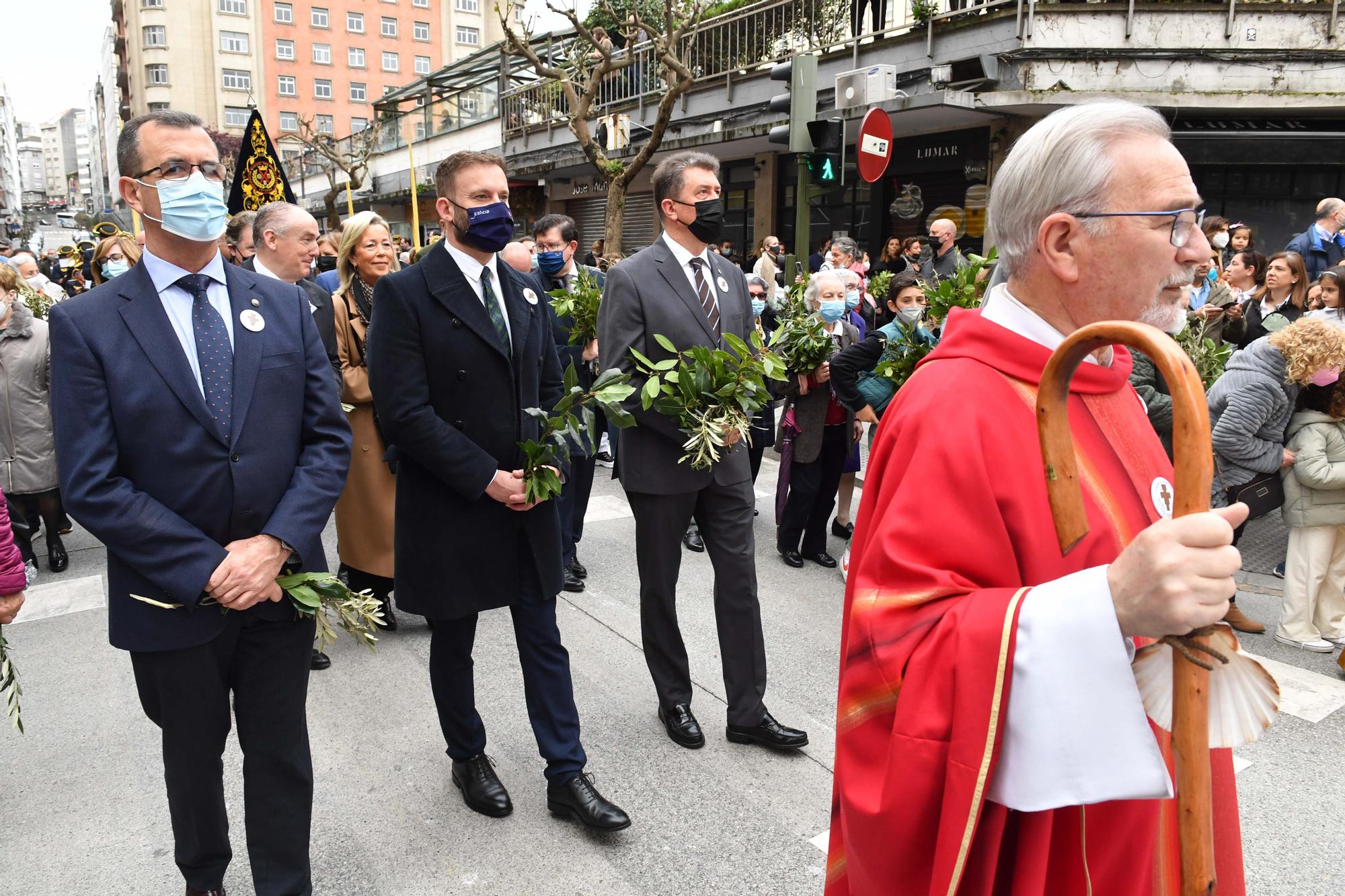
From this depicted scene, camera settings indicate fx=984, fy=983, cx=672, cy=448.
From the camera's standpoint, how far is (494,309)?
337 cm

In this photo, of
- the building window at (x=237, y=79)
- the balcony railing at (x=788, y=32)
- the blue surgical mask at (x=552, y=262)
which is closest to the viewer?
the blue surgical mask at (x=552, y=262)

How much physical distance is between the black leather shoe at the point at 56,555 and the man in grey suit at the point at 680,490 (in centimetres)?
464

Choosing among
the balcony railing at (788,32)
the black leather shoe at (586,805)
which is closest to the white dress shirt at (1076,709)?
the black leather shoe at (586,805)

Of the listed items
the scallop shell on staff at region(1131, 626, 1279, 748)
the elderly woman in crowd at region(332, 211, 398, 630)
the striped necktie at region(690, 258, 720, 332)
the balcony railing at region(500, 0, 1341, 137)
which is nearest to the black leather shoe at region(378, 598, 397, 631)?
the elderly woman in crowd at region(332, 211, 398, 630)

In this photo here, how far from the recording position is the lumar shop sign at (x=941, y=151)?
48.5 feet

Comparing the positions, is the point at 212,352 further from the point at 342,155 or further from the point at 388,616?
the point at 342,155

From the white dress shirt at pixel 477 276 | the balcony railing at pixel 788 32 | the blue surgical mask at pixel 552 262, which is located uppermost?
the balcony railing at pixel 788 32

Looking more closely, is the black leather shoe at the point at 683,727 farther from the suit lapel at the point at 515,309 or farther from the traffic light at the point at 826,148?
the traffic light at the point at 826,148

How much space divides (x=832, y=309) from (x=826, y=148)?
379cm

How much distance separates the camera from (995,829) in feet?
4.51

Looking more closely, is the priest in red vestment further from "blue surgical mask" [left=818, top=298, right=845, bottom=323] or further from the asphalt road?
"blue surgical mask" [left=818, top=298, right=845, bottom=323]

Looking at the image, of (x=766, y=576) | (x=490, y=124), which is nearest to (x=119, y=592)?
(x=766, y=576)

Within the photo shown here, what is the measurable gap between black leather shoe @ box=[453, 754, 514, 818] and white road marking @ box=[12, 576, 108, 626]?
3341mm

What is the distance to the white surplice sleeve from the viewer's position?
128cm
